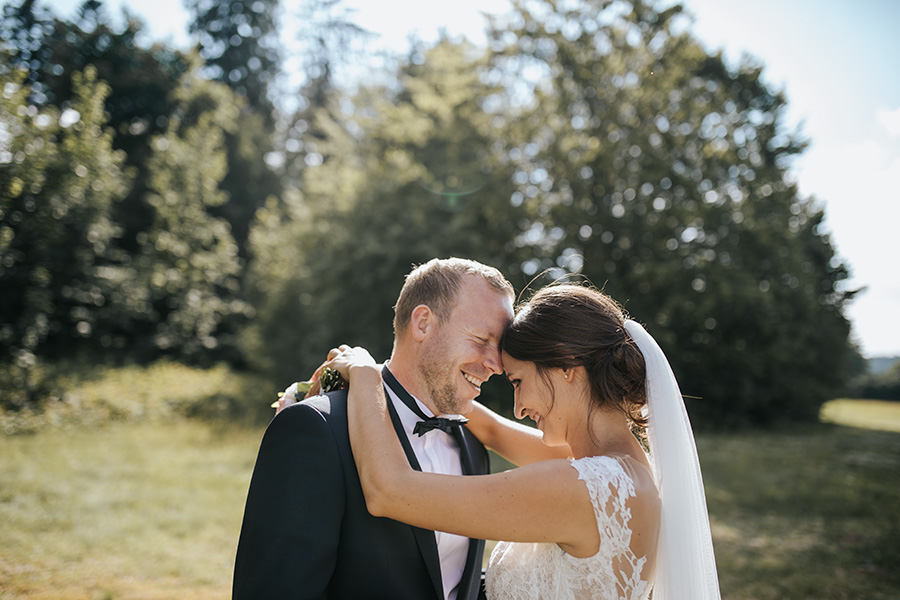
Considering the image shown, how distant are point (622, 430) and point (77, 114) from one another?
21.1 metres

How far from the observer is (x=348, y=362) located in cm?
281

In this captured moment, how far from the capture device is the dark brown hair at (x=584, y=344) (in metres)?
2.64

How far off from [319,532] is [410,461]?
0.49 meters

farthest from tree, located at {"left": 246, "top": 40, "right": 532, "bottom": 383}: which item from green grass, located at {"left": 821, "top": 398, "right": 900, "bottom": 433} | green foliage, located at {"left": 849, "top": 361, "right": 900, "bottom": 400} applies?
green foliage, located at {"left": 849, "top": 361, "right": 900, "bottom": 400}

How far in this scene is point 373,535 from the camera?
2.29 m

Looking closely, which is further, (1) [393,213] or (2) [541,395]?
(1) [393,213]

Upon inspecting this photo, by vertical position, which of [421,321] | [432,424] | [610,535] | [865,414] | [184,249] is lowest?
[865,414]

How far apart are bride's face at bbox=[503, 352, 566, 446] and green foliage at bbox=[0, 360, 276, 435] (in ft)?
44.0

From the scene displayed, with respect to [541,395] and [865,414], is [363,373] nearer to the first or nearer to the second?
[541,395]

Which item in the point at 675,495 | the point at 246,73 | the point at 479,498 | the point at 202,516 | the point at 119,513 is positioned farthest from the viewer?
the point at 246,73

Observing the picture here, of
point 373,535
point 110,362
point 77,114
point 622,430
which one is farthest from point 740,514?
point 77,114

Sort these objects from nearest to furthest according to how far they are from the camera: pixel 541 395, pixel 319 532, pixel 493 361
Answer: pixel 319 532 < pixel 541 395 < pixel 493 361

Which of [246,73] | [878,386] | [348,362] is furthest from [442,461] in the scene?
[246,73]

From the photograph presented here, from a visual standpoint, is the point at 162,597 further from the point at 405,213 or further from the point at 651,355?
the point at 405,213
